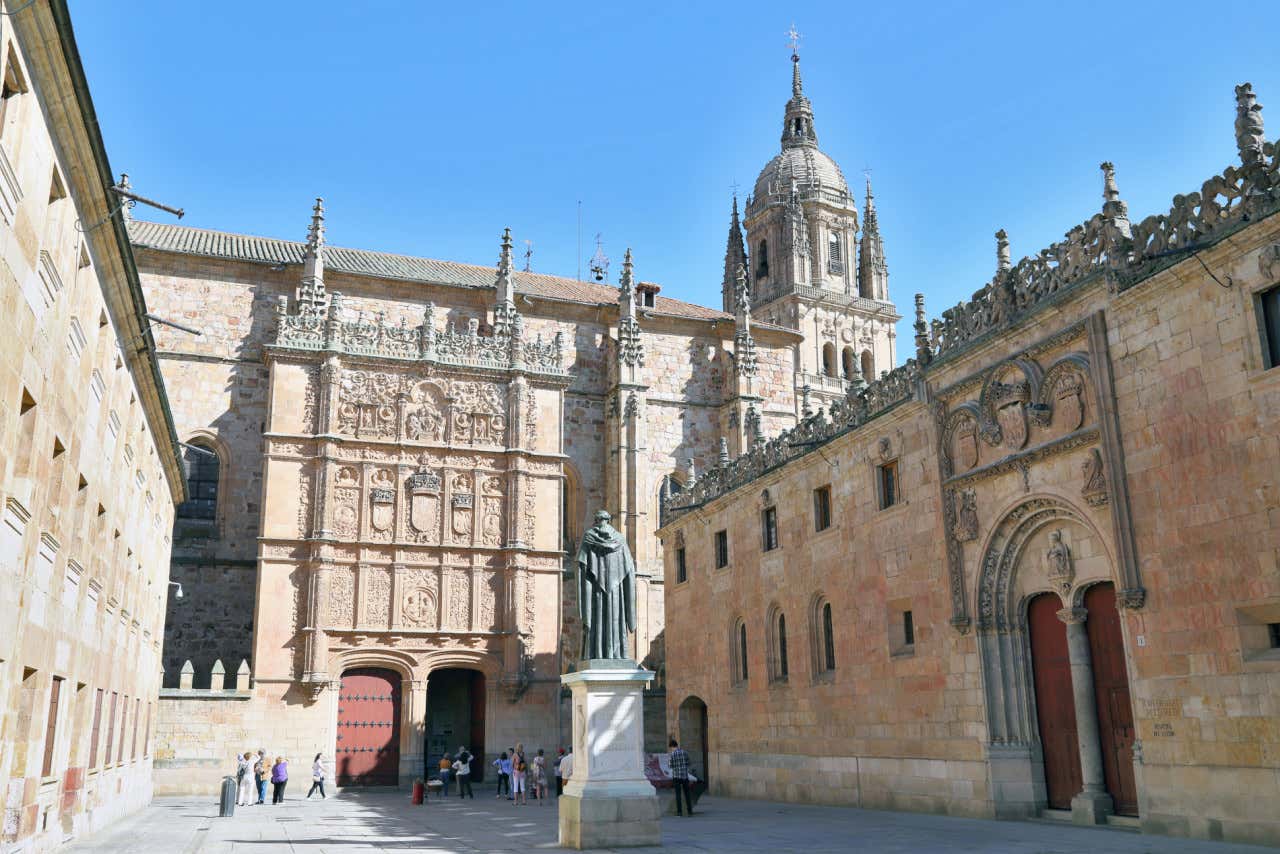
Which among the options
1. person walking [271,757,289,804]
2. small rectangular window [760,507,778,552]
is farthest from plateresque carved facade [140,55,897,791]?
small rectangular window [760,507,778,552]

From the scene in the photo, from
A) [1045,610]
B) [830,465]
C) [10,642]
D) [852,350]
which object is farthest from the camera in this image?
[852,350]

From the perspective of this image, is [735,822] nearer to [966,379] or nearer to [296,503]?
[966,379]

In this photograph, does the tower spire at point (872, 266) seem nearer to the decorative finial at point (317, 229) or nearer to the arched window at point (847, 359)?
the arched window at point (847, 359)

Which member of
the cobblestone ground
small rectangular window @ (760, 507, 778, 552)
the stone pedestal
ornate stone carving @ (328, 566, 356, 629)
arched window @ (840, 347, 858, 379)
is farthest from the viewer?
arched window @ (840, 347, 858, 379)

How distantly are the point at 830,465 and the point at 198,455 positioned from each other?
2292 centimetres

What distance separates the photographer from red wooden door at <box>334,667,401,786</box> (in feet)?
111

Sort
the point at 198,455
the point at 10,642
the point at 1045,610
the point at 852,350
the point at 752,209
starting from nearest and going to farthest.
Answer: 1. the point at 10,642
2. the point at 1045,610
3. the point at 198,455
4. the point at 852,350
5. the point at 752,209

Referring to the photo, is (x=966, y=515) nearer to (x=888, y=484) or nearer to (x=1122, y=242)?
(x=888, y=484)

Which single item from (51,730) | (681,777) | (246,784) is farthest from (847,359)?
(51,730)

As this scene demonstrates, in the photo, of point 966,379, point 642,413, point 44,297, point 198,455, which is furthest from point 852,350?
point 44,297

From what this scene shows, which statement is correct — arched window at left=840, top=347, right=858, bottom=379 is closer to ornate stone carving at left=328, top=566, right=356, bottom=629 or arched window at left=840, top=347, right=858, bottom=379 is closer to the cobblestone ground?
ornate stone carving at left=328, top=566, right=356, bottom=629

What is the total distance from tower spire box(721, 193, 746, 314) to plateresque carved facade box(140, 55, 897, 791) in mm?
21635

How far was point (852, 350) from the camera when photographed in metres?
57.2

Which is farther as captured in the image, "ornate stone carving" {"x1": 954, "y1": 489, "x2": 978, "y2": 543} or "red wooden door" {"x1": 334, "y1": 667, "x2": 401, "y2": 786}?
"red wooden door" {"x1": 334, "y1": 667, "x2": 401, "y2": 786}
